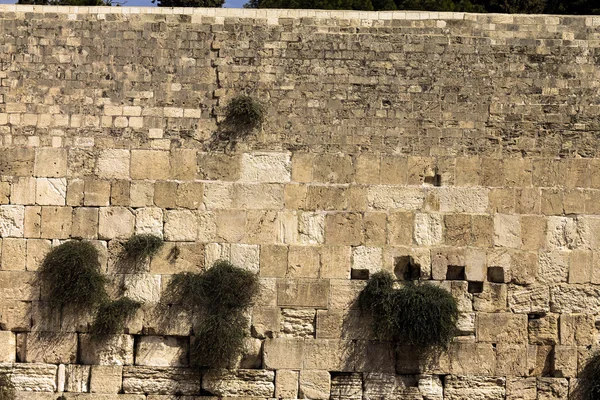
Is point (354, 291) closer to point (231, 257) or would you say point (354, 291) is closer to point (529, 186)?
point (231, 257)

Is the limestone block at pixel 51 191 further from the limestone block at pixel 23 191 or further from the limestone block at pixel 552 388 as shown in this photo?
the limestone block at pixel 552 388

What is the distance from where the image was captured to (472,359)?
8156mm

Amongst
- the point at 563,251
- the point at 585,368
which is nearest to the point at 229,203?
the point at 563,251

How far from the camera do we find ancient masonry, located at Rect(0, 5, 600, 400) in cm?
819

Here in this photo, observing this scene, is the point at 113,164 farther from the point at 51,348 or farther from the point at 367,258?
the point at 367,258

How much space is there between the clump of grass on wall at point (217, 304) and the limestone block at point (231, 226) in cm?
27

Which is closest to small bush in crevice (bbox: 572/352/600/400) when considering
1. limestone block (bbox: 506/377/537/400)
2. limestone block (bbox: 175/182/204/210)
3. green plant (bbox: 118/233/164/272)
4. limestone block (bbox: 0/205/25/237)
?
limestone block (bbox: 506/377/537/400)

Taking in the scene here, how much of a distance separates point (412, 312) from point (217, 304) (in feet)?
6.42

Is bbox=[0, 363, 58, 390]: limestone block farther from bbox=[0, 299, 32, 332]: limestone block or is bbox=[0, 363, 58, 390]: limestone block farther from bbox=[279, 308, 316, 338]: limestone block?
bbox=[279, 308, 316, 338]: limestone block

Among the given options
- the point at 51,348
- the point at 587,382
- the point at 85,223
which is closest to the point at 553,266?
the point at 587,382

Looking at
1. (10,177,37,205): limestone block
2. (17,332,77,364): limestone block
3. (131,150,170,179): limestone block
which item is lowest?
(17,332,77,364): limestone block

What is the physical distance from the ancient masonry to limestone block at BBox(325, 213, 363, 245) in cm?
2

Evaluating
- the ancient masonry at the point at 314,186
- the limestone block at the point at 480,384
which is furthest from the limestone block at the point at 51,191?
the limestone block at the point at 480,384

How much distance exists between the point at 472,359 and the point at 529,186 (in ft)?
6.12
